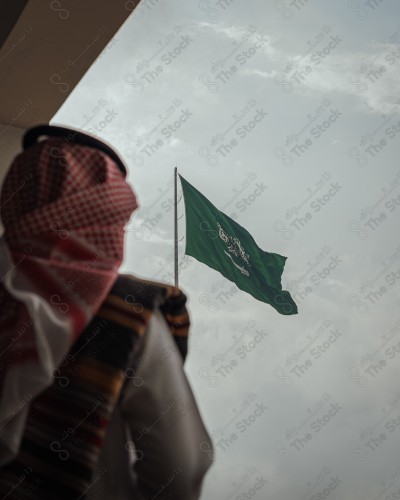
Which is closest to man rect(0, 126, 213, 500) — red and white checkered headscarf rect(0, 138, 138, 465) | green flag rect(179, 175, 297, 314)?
red and white checkered headscarf rect(0, 138, 138, 465)

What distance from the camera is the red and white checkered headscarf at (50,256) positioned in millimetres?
1130

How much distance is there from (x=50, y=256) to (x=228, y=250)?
13.1 feet

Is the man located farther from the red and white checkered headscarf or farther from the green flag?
the green flag

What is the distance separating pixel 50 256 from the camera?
4.00 ft

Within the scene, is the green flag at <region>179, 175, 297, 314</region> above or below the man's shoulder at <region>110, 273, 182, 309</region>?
below

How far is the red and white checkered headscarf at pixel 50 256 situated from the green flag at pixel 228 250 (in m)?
3.60

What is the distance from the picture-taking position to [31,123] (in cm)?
350

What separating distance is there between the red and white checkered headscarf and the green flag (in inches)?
142

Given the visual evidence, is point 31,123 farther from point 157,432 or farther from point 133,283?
point 157,432

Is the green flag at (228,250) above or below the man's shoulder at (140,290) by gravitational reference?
below

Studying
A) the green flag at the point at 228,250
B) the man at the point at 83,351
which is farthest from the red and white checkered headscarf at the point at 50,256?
the green flag at the point at 228,250

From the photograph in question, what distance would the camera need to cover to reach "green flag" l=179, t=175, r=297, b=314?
197 inches

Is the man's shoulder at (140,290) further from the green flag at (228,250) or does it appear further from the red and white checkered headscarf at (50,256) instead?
the green flag at (228,250)

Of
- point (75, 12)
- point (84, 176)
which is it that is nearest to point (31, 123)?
point (75, 12)
